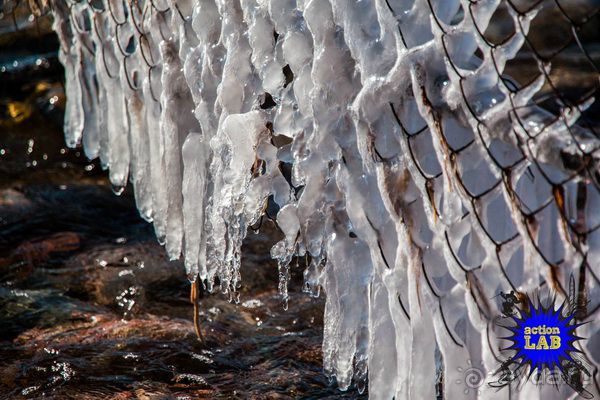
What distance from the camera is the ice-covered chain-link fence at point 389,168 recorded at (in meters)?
2.17

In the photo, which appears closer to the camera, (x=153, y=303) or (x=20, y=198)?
(x=153, y=303)

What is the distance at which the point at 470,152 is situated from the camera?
2314mm

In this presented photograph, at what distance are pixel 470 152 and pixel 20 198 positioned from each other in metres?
4.01

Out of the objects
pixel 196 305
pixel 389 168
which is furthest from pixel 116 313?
pixel 389 168

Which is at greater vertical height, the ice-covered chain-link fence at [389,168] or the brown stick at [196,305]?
the ice-covered chain-link fence at [389,168]

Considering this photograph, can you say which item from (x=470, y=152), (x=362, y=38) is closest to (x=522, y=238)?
(x=470, y=152)

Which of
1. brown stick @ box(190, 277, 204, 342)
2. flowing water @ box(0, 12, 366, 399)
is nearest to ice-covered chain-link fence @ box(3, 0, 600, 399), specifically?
brown stick @ box(190, 277, 204, 342)

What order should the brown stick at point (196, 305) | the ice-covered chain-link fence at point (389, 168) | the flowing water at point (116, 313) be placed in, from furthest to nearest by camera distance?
1. the brown stick at point (196, 305)
2. the flowing water at point (116, 313)
3. the ice-covered chain-link fence at point (389, 168)

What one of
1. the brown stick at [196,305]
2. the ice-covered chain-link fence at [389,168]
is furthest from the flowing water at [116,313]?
the ice-covered chain-link fence at [389,168]

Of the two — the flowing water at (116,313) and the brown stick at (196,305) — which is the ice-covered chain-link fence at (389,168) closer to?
the brown stick at (196,305)

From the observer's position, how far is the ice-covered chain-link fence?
2166mm

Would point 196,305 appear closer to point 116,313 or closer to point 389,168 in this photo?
point 116,313

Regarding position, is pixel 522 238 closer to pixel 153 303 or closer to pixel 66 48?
pixel 153 303

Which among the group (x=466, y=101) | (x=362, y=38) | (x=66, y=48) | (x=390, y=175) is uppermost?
(x=66, y=48)
